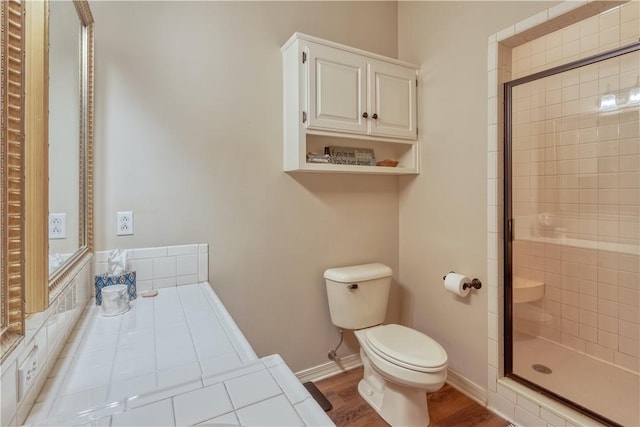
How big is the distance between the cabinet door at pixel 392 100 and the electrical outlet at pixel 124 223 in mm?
1409

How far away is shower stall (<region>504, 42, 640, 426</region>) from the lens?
1592mm

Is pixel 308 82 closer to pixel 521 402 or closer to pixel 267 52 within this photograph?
pixel 267 52

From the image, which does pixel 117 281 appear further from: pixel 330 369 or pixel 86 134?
pixel 330 369

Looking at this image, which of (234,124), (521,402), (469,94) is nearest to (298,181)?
(234,124)

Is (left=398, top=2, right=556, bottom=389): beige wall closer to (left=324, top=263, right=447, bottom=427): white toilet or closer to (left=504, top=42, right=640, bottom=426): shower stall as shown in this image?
(left=504, top=42, right=640, bottom=426): shower stall

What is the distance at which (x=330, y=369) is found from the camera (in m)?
2.08

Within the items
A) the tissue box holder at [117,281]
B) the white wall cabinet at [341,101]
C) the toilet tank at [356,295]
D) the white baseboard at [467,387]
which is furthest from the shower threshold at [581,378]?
the tissue box holder at [117,281]

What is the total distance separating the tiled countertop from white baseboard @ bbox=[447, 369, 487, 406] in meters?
1.57

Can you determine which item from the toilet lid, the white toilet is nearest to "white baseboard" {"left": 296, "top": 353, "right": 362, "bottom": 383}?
the white toilet

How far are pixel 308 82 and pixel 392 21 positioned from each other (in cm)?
107

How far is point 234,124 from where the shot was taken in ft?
5.69

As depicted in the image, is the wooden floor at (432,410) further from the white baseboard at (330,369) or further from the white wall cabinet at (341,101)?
the white wall cabinet at (341,101)

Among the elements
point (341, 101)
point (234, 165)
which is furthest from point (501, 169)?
point (234, 165)

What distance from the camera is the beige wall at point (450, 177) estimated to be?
174cm
